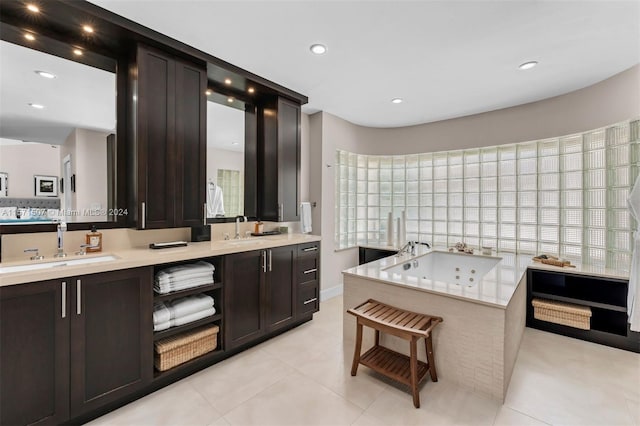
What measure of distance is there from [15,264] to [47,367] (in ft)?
2.22

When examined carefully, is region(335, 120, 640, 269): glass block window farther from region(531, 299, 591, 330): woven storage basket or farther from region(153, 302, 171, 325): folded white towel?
region(153, 302, 171, 325): folded white towel

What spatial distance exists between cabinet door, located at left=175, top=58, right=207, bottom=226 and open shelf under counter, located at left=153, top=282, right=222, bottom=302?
0.57m

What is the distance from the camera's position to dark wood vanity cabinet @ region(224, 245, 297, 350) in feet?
7.47

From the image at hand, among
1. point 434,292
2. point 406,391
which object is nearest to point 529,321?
point 434,292

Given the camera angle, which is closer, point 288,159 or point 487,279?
point 487,279

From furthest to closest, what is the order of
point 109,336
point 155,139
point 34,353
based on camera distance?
point 155,139, point 109,336, point 34,353

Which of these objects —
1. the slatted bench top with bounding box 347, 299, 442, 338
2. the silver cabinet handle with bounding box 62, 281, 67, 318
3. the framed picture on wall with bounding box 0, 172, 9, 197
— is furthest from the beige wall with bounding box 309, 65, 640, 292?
the framed picture on wall with bounding box 0, 172, 9, 197

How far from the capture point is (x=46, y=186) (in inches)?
76.1

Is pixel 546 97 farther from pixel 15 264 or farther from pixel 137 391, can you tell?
pixel 15 264

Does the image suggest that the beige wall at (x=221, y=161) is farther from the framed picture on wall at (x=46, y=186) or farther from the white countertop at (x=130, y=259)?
the framed picture on wall at (x=46, y=186)

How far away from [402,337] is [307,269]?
53.3 inches

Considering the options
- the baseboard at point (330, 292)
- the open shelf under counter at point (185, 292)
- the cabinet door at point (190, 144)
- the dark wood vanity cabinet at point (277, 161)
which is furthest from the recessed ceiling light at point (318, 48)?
the baseboard at point (330, 292)

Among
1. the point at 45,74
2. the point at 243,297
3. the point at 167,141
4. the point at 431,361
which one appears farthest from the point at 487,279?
the point at 45,74

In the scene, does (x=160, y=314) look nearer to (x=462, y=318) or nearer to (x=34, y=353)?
(x=34, y=353)
